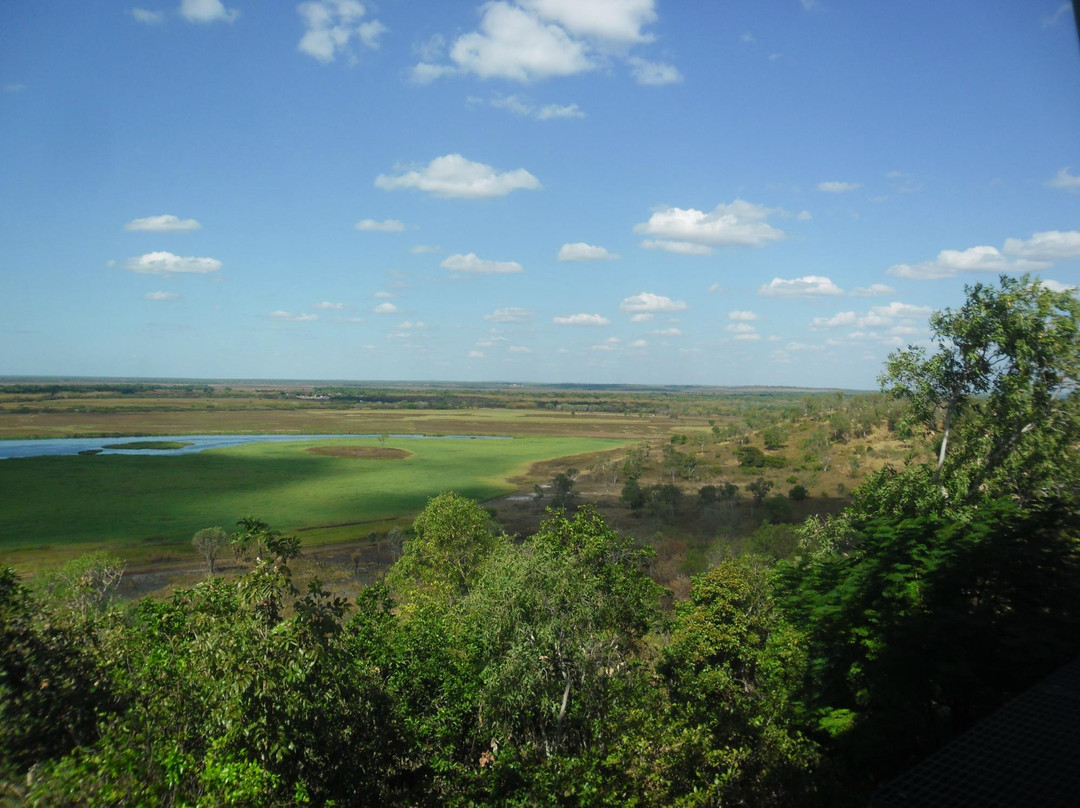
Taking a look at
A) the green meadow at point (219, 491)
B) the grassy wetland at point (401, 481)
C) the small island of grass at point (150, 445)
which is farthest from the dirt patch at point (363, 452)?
the small island of grass at point (150, 445)

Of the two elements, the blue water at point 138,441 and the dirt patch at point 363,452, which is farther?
the dirt patch at point 363,452

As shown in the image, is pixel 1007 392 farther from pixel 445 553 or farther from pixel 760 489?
pixel 760 489


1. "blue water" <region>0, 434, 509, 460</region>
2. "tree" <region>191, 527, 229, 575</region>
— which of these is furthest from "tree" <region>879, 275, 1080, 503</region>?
"blue water" <region>0, 434, 509, 460</region>

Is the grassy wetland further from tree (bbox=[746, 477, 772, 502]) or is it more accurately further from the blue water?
the blue water

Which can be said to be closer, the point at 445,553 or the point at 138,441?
the point at 445,553

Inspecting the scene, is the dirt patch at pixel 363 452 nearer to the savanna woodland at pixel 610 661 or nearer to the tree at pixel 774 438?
the tree at pixel 774 438

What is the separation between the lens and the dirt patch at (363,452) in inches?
3199

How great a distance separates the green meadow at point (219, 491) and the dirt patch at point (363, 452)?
0.13 m

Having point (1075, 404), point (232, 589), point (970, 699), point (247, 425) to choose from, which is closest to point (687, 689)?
point (970, 699)

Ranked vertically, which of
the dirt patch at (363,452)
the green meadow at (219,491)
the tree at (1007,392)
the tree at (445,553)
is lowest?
the green meadow at (219,491)

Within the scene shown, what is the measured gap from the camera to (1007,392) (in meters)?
Result: 16.2

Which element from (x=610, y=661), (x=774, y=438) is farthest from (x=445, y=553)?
(x=774, y=438)

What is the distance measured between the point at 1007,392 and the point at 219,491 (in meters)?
57.4

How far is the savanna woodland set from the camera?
251 inches
